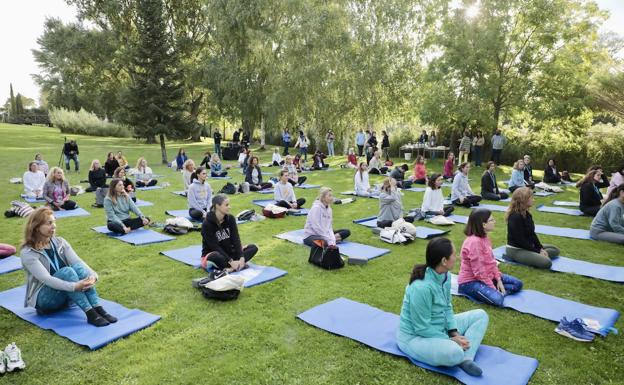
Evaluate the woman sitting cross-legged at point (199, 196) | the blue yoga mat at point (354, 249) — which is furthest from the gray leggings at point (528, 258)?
the woman sitting cross-legged at point (199, 196)

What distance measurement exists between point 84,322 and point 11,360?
32.4 inches

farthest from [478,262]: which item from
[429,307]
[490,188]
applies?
[490,188]

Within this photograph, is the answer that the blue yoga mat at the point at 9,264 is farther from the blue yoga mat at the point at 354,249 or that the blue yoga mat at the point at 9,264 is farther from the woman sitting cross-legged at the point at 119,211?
the blue yoga mat at the point at 354,249

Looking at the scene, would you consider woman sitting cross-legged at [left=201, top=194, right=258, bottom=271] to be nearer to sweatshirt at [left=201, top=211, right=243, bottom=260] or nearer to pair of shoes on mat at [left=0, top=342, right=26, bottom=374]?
sweatshirt at [left=201, top=211, right=243, bottom=260]

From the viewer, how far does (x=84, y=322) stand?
14.9ft

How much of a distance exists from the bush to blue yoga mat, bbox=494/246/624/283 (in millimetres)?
39464

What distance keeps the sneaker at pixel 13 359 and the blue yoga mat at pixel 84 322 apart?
455 millimetres

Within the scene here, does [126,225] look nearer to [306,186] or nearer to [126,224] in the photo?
[126,224]

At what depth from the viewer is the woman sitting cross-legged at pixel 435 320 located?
360 centimetres

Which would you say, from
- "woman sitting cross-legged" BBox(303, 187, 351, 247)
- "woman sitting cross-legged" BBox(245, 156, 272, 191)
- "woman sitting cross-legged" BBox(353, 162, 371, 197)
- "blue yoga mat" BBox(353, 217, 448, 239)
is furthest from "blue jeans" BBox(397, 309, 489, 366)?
"woman sitting cross-legged" BBox(245, 156, 272, 191)

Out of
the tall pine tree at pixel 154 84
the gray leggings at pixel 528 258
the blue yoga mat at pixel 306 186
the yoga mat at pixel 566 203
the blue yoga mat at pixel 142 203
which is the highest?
the tall pine tree at pixel 154 84

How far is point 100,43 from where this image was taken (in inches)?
1278

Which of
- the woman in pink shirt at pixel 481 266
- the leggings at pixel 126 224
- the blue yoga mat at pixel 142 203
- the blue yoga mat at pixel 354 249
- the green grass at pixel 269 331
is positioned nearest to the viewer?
the green grass at pixel 269 331

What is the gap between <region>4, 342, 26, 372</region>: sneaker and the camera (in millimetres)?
3709
